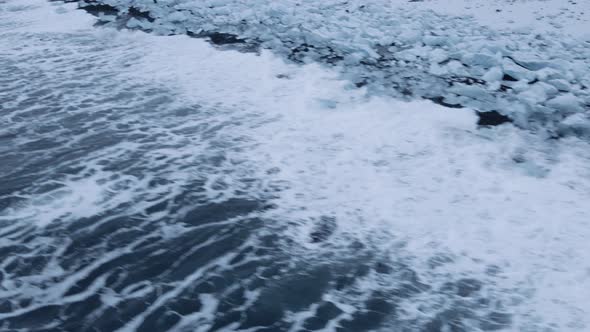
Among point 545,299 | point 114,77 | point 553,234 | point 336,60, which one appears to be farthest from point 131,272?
point 336,60

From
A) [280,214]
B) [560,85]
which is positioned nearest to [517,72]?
[560,85]

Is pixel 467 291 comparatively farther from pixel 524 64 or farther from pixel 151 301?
pixel 524 64

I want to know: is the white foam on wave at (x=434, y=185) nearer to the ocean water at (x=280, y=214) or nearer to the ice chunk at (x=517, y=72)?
the ocean water at (x=280, y=214)

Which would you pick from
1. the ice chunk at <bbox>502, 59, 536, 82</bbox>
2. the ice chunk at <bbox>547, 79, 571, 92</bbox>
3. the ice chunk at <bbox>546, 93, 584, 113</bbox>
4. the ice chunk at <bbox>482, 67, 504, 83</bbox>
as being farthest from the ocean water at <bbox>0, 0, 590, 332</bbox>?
the ice chunk at <bbox>502, 59, 536, 82</bbox>

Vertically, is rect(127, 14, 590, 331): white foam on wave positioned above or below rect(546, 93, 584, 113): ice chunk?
below

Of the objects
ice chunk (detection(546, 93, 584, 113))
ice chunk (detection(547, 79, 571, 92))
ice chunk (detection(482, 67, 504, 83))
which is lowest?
ice chunk (detection(546, 93, 584, 113))

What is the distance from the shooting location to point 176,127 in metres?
4.89

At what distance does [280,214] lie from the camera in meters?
3.54

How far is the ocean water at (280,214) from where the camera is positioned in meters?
2.74

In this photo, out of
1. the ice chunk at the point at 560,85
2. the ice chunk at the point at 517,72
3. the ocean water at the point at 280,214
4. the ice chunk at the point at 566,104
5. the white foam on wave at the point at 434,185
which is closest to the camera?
the ocean water at the point at 280,214

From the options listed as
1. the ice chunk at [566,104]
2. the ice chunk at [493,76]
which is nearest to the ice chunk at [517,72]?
the ice chunk at [493,76]

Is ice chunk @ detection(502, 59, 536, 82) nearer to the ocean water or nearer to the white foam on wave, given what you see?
the white foam on wave

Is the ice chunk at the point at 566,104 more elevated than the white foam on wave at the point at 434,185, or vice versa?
the ice chunk at the point at 566,104

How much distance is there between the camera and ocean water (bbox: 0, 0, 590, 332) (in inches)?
108
